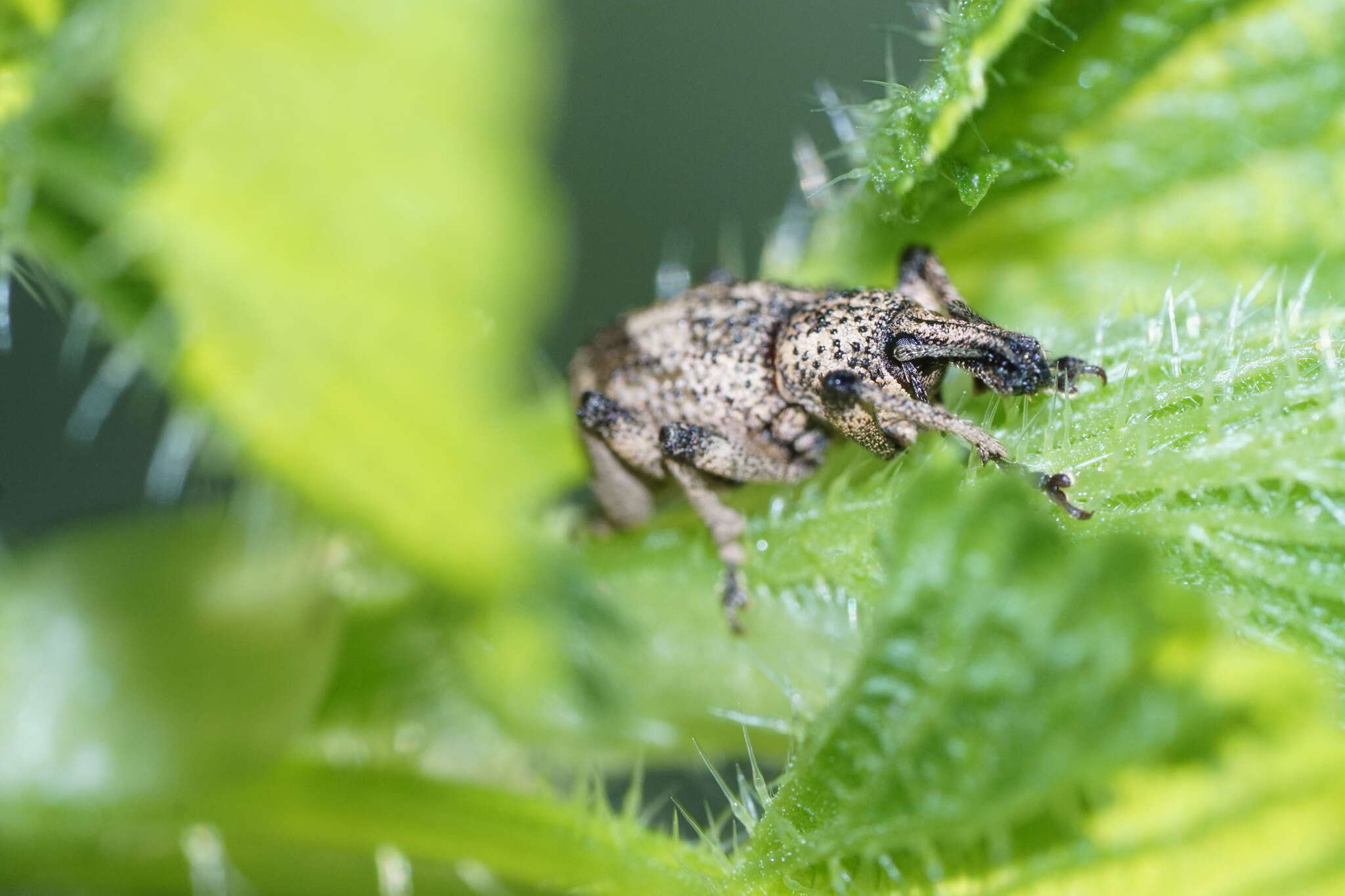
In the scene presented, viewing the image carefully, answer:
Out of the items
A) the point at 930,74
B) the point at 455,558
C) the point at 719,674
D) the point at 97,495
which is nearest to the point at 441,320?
the point at 455,558

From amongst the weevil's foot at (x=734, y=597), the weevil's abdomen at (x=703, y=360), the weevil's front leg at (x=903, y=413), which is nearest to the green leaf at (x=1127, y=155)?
the weevil's front leg at (x=903, y=413)

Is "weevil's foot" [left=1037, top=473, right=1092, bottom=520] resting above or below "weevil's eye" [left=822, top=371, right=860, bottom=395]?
above

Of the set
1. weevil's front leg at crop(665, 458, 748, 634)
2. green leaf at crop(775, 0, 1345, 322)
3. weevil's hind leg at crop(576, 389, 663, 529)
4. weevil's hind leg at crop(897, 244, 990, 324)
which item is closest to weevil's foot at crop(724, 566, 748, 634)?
weevil's front leg at crop(665, 458, 748, 634)

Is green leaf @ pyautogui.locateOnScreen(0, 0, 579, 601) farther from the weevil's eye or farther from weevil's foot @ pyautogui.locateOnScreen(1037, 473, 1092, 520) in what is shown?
the weevil's eye

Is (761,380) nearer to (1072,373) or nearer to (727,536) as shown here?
(727,536)

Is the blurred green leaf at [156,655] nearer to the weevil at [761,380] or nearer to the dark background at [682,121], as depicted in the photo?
the weevil at [761,380]
